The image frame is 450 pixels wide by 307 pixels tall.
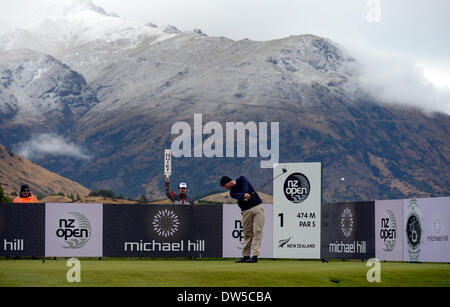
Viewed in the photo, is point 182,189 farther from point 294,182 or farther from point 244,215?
point 244,215

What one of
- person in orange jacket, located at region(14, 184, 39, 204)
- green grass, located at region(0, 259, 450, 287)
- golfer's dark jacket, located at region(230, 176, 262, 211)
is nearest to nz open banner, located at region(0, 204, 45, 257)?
person in orange jacket, located at region(14, 184, 39, 204)

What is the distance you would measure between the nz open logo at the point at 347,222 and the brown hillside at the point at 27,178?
12480 centimetres

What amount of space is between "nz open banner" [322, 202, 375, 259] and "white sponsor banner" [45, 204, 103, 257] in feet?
23.4

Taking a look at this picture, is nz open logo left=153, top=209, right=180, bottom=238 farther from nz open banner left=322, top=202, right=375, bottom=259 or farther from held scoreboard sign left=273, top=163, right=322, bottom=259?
nz open banner left=322, top=202, right=375, bottom=259

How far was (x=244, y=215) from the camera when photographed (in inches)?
672

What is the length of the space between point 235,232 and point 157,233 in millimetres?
2377

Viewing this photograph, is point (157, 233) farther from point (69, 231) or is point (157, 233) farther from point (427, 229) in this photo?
point (427, 229)

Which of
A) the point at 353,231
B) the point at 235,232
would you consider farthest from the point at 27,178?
the point at 353,231

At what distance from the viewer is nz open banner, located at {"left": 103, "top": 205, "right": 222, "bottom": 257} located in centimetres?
2352

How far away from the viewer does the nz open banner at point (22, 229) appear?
2278cm

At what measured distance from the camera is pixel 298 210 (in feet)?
68.7

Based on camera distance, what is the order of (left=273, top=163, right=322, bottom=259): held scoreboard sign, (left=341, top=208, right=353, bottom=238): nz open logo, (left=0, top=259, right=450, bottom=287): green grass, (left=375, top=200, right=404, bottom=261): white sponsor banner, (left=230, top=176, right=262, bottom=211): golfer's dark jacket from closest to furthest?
(left=0, top=259, right=450, bottom=287): green grass, (left=230, top=176, right=262, bottom=211): golfer's dark jacket, (left=273, top=163, right=322, bottom=259): held scoreboard sign, (left=375, top=200, right=404, bottom=261): white sponsor banner, (left=341, top=208, right=353, bottom=238): nz open logo

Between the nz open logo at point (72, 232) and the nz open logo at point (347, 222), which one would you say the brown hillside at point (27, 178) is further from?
the nz open logo at point (347, 222)
